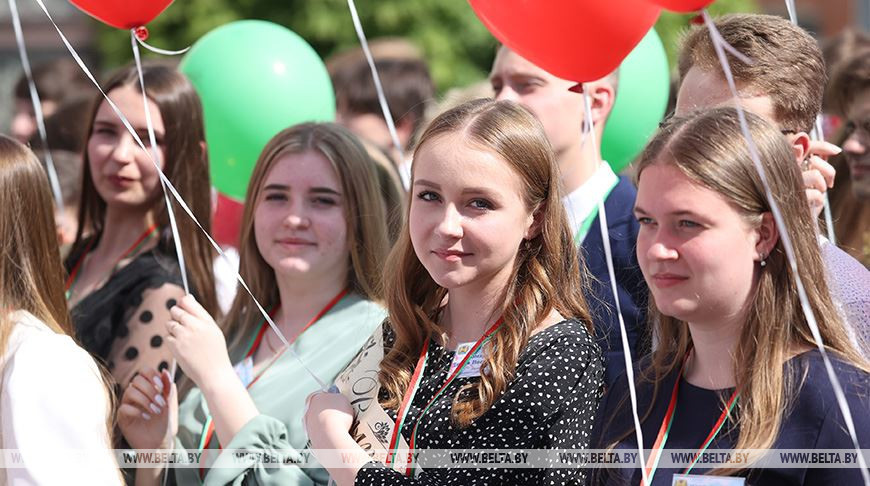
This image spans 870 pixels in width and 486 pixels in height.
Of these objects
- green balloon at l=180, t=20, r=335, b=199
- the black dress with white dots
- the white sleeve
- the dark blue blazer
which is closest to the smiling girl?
the black dress with white dots

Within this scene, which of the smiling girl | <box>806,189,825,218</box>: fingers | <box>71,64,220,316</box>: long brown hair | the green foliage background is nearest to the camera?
the smiling girl

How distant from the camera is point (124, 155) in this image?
4105 mm

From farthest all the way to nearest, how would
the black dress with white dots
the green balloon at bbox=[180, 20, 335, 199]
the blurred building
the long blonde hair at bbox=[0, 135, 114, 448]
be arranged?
the blurred building
the green balloon at bbox=[180, 20, 335, 199]
the long blonde hair at bbox=[0, 135, 114, 448]
the black dress with white dots

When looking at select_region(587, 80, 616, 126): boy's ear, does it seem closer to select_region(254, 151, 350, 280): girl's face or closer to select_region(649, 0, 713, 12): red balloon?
select_region(254, 151, 350, 280): girl's face

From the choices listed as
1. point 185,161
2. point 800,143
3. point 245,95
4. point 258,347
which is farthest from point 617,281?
point 245,95

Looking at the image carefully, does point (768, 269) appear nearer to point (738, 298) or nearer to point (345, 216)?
point (738, 298)

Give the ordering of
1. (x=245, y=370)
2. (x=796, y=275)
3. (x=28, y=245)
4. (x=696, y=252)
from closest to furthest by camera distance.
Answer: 1. (x=796, y=275)
2. (x=696, y=252)
3. (x=28, y=245)
4. (x=245, y=370)

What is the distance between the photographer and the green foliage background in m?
12.5

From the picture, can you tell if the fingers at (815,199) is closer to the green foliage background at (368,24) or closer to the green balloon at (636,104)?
the green balloon at (636,104)

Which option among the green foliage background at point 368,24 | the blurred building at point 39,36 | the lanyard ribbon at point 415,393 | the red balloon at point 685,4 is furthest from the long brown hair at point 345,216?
the blurred building at point 39,36

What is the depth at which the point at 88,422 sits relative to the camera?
Answer: 276 cm

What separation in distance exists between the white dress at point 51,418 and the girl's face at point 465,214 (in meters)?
0.88

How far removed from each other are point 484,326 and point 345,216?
39.0 inches

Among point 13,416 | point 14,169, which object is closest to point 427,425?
point 13,416
